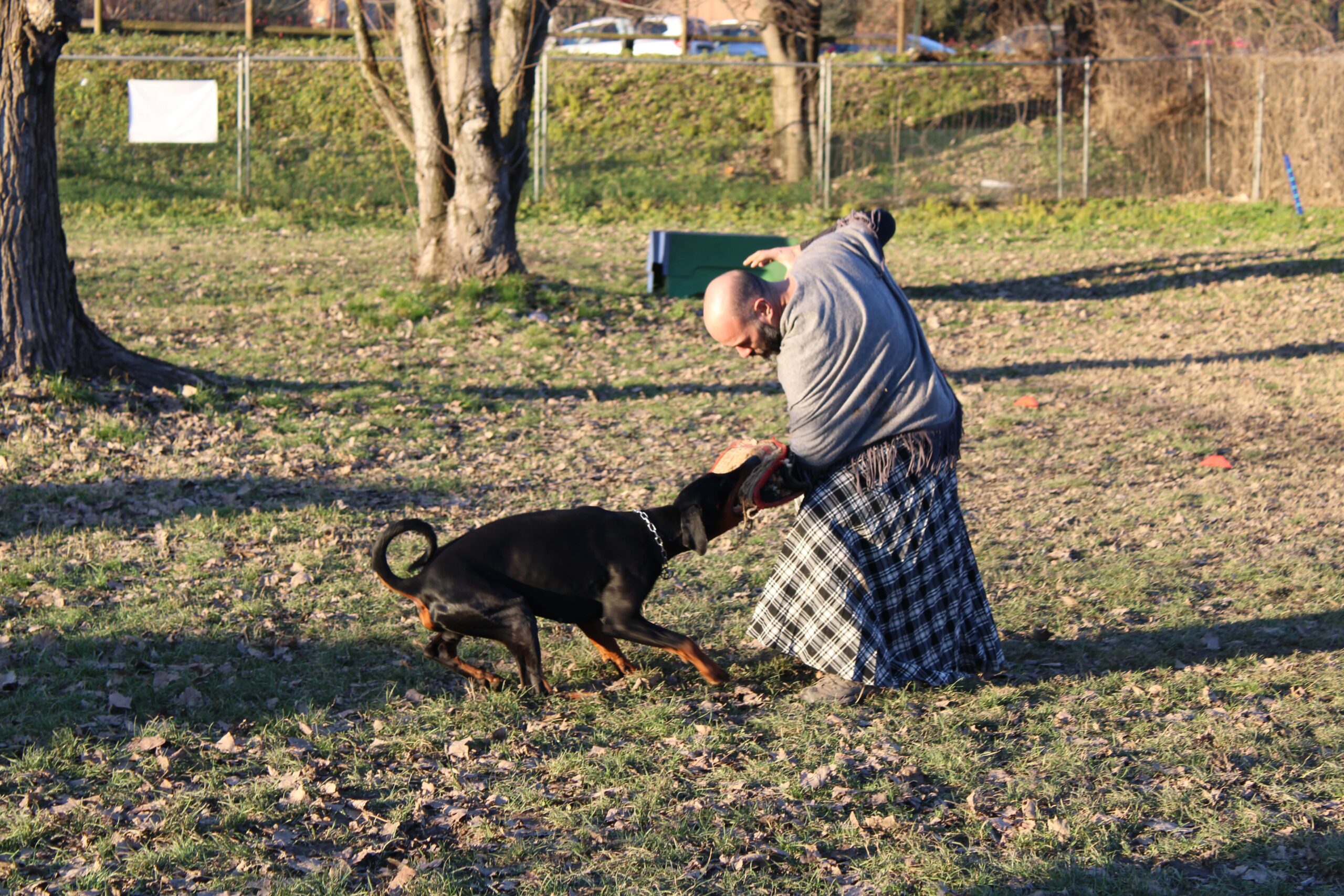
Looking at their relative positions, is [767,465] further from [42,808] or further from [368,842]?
[42,808]

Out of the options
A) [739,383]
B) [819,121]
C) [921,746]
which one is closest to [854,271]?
[921,746]

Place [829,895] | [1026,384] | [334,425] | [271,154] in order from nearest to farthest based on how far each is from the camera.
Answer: [829,895] → [334,425] → [1026,384] → [271,154]

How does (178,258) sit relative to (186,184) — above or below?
below

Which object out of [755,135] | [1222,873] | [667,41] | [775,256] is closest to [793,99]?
[755,135]

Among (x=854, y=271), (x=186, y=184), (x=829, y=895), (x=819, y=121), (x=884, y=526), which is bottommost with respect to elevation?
(x=829, y=895)

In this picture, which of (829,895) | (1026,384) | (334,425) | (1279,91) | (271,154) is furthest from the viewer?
(271,154)

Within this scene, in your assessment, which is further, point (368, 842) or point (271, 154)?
point (271, 154)

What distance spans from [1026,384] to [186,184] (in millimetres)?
14273

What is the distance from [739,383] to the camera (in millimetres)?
9977

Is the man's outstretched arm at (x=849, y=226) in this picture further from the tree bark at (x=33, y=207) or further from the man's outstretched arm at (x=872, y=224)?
the tree bark at (x=33, y=207)

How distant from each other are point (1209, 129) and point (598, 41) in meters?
14.5

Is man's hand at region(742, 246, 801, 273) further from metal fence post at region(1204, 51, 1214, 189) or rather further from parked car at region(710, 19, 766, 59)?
parked car at region(710, 19, 766, 59)

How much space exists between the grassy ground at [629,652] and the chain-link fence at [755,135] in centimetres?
883

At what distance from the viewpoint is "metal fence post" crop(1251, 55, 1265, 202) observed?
1867 centimetres
